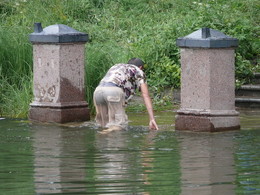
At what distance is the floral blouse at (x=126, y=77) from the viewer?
13992mm

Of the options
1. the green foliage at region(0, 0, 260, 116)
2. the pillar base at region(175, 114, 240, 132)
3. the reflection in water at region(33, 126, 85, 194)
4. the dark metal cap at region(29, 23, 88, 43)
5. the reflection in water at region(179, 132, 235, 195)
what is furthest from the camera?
the green foliage at region(0, 0, 260, 116)

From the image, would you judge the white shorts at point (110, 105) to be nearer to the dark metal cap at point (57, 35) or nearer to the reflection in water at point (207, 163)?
the reflection in water at point (207, 163)

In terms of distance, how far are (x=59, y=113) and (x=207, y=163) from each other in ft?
15.3

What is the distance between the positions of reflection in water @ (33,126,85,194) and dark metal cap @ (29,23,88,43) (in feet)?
4.41

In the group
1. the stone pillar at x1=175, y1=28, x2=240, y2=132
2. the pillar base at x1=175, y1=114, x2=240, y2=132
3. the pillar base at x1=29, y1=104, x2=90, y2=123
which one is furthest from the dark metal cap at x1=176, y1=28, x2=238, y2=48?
the pillar base at x1=29, y1=104, x2=90, y2=123

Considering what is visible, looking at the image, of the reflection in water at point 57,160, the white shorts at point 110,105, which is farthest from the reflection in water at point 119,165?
the white shorts at point 110,105

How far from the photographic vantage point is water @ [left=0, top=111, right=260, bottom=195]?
31.6 feet

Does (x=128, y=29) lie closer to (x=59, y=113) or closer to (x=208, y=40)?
(x=59, y=113)

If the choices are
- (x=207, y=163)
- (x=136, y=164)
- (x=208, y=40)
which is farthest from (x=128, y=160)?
(x=208, y=40)

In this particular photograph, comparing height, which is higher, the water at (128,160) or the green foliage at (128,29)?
the green foliage at (128,29)

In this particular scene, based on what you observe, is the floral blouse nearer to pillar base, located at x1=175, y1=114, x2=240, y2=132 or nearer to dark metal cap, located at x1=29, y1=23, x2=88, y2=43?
pillar base, located at x1=175, y1=114, x2=240, y2=132

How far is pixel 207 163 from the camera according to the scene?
1113cm

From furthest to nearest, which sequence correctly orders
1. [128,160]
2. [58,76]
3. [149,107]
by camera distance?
[58,76] → [149,107] → [128,160]

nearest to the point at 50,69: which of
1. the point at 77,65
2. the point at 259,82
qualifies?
the point at 77,65
